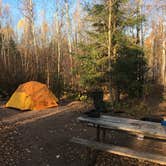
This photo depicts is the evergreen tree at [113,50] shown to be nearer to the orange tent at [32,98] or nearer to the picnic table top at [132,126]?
the orange tent at [32,98]

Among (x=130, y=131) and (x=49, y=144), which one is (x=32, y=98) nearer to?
(x=49, y=144)

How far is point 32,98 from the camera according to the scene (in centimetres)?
810

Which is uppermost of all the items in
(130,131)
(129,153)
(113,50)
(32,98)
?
(113,50)

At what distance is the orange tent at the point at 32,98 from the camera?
8062 millimetres

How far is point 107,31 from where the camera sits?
8.30 meters

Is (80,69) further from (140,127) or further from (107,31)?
(140,127)

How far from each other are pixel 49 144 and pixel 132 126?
71.0 inches

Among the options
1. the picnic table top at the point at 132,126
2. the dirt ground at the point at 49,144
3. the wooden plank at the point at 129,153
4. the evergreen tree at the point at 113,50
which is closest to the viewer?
the wooden plank at the point at 129,153

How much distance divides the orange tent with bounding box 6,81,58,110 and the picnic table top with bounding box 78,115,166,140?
187 inches

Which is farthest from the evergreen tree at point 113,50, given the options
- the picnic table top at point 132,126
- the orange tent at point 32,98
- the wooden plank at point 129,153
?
the wooden plank at point 129,153

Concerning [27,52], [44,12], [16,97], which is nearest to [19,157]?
[16,97]

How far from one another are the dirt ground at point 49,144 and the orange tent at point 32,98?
165 centimetres

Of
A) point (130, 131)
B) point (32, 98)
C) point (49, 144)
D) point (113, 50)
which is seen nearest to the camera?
point (130, 131)

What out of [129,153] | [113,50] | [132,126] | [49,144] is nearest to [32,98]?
[113,50]
